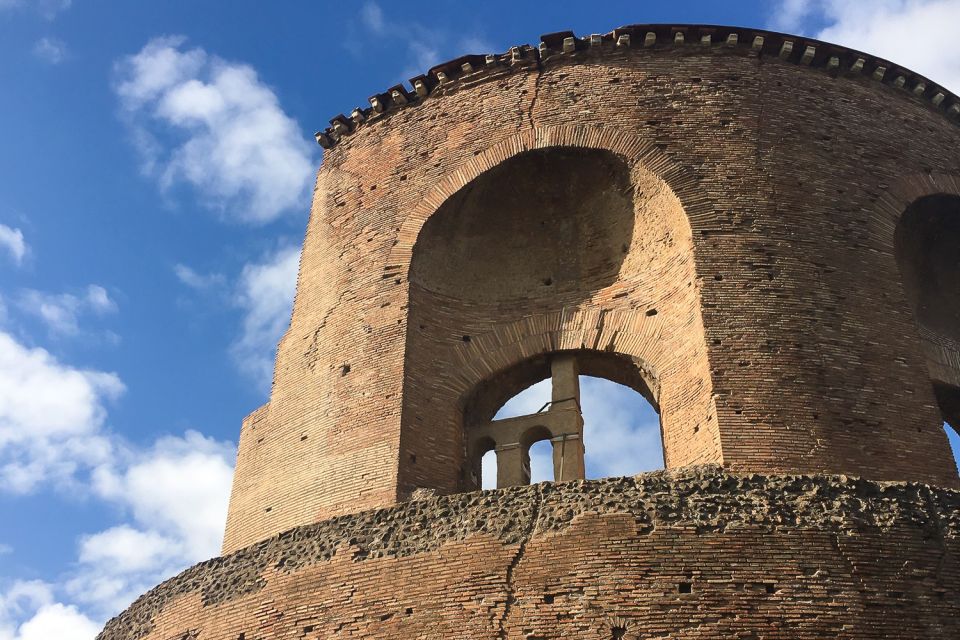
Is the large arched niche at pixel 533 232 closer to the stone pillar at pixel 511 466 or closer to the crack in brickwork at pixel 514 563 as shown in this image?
the stone pillar at pixel 511 466

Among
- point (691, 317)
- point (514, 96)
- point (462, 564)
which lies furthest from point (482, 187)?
point (462, 564)

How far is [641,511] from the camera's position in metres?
7.64

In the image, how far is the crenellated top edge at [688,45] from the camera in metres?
11.6

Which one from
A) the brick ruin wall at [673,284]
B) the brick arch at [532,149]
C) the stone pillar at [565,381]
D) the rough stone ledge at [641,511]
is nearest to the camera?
the rough stone ledge at [641,511]

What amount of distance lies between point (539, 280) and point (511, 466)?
7.67ft

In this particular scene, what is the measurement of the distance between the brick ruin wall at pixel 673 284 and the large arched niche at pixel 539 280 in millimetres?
33

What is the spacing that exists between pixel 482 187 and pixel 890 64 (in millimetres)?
4956

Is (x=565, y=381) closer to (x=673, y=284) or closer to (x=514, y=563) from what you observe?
(x=673, y=284)

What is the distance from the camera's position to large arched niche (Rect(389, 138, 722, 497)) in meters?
9.68

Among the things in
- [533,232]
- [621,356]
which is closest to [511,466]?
[621,356]

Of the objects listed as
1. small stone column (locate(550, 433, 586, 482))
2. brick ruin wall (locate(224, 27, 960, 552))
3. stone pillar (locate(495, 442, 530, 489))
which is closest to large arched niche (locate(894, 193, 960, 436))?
brick ruin wall (locate(224, 27, 960, 552))

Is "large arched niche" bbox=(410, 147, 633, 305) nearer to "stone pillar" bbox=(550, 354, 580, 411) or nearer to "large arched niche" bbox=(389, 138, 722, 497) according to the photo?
"large arched niche" bbox=(389, 138, 722, 497)

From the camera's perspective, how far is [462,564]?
7.79 meters

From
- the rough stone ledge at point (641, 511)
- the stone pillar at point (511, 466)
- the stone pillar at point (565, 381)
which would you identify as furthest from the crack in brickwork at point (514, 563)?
the stone pillar at point (565, 381)
